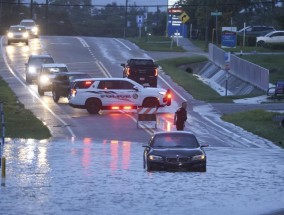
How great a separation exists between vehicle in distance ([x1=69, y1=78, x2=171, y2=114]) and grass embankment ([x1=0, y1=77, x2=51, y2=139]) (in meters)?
2.77

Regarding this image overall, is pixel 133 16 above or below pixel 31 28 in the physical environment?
below

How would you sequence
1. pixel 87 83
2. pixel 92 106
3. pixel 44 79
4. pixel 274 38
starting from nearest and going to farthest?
pixel 92 106, pixel 87 83, pixel 44 79, pixel 274 38

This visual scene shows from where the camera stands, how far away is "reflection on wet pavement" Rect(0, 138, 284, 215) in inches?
739

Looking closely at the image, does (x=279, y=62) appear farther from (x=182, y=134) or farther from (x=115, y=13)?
(x=115, y=13)

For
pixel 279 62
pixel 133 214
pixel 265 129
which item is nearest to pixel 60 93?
pixel 265 129

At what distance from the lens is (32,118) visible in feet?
132

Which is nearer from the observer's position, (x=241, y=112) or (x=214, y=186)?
(x=214, y=186)

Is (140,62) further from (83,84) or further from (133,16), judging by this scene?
(133,16)

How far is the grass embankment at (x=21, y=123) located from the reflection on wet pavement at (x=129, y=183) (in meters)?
4.17

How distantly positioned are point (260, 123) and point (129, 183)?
1794 cm

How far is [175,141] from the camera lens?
2519cm

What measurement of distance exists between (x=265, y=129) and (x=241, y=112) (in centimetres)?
587

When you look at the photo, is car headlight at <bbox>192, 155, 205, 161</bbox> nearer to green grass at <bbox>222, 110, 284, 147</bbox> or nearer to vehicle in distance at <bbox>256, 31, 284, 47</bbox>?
green grass at <bbox>222, 110, 284, 147</bbox>

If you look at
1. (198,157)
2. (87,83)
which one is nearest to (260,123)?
(87,83)
